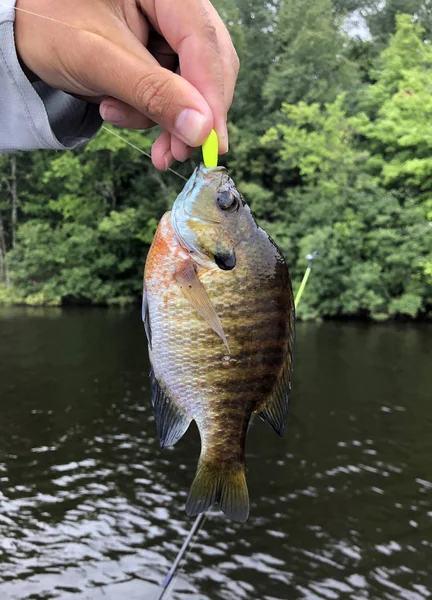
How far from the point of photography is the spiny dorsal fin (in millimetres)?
1788

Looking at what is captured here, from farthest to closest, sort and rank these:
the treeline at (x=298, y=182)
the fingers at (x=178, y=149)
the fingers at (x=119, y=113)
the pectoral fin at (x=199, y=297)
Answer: the treeline at (x=298, y=182), the fingers at (x=119, y=113), the fingers at (x=178, y=149), the pectoral fin at (x=199, y=297)

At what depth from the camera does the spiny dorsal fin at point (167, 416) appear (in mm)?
1788

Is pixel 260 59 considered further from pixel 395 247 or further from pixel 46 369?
pixel 46 369

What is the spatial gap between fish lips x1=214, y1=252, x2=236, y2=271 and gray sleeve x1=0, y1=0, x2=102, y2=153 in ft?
2.79

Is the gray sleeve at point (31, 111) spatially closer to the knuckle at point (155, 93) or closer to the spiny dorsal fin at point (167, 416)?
the knuckle at point (155, 93)

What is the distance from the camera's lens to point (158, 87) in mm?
1741

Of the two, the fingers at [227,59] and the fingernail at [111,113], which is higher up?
the fingers at [227,59]

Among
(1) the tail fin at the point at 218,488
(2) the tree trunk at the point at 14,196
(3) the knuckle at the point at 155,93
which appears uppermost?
(2) the tree trunk at the point at 14,196

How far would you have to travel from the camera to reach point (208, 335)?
169 cm

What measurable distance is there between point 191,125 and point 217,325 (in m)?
0.64

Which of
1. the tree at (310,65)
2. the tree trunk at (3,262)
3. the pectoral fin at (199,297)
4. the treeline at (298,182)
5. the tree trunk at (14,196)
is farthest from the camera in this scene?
the tree trunk at (14,196)

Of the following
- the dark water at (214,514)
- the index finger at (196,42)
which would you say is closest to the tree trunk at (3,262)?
the dark water at (214,514)

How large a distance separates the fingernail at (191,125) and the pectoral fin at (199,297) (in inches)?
16.9

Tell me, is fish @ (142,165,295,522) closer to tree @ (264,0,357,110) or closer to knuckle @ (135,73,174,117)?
knuckle @ (135,73,174,117)
